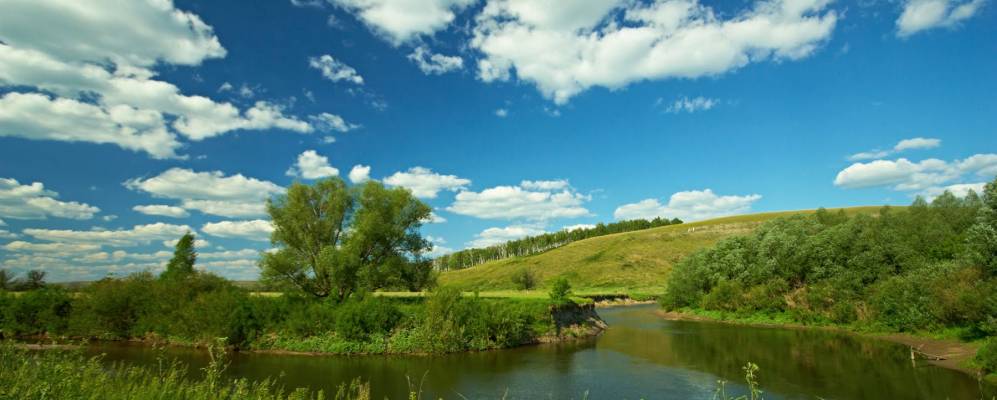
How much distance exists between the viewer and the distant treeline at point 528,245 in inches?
7333

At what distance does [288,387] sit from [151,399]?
58.5 ft

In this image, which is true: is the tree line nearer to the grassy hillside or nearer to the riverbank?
the riverbank

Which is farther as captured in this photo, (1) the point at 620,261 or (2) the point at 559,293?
(1) the point at 620,261

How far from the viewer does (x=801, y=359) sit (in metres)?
31.5

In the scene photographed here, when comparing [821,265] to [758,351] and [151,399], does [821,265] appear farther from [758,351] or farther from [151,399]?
[151,399]

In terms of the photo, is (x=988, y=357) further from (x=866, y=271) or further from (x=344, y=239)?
(x=344, y=239)

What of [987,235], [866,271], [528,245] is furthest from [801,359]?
[528,245]

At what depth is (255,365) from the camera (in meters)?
30.1

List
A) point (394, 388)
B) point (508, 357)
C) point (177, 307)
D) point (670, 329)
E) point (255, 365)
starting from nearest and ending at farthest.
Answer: point (394, 388) < point (255, 365) < point (508, 357) < point (177, 307) < point (670, 329)

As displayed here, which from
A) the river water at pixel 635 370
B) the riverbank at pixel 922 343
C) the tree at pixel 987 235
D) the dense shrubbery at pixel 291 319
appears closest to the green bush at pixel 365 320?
the dense shrubbery at pixel 291 319

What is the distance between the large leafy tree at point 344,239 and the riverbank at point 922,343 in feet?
116

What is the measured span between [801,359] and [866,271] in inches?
869

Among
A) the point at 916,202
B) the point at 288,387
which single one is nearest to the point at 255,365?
the point at 288,387

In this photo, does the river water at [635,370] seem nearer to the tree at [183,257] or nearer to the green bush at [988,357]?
the green bush at [988,357]
